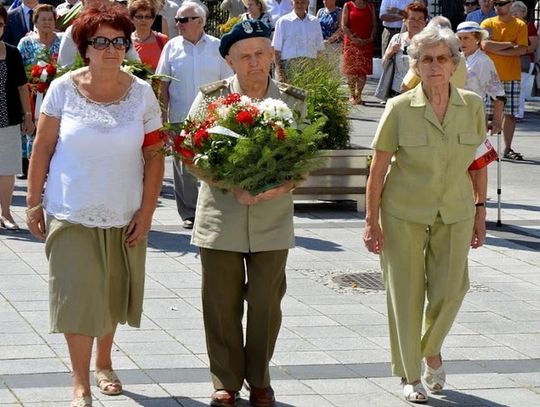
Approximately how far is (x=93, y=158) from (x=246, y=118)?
75 centimetres

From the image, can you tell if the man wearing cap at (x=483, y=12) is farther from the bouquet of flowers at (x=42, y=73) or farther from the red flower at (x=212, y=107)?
the red flower at (x=212, y=107)

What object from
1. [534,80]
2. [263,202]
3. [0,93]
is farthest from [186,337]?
[534,80]

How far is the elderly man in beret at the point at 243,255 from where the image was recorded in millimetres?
6582

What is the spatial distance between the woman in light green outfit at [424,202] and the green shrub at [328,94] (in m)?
5.61

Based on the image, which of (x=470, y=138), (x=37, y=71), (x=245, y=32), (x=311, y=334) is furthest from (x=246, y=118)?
(x=37, y=71)

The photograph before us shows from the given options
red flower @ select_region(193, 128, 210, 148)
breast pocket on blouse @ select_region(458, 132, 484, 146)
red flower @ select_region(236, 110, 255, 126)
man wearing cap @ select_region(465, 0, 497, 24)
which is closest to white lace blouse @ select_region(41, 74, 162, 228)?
red flower @ select_region(193, 128, 210, 148)

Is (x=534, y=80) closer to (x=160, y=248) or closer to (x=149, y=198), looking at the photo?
(x=160, y=248)

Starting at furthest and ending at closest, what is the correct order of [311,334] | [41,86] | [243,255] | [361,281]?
[41,86], [361,281], [311,334], [243,255]

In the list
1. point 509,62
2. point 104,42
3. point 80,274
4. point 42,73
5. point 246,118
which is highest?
point 104,42

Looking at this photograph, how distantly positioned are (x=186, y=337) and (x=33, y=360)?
103cm

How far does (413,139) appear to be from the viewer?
6777 millimetres

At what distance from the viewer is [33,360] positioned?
294 inches

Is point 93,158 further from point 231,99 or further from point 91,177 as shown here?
point 231,99

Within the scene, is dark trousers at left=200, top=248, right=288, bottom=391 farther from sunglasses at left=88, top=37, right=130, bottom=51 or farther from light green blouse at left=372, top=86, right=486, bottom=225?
sunglasses at left=88, top=37, right=130, bottom=51
